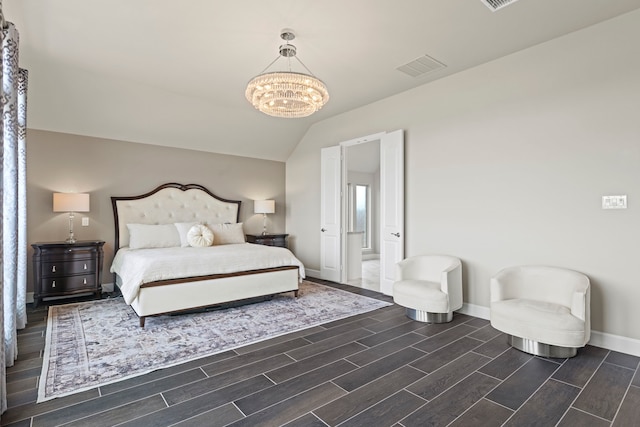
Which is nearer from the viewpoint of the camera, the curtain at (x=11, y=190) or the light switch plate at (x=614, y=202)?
the curtain at (x=11, y=190)

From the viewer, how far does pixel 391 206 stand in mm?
4844

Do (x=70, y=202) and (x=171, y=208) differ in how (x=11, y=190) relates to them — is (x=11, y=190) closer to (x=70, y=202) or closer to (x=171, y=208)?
(x=70, y=202)

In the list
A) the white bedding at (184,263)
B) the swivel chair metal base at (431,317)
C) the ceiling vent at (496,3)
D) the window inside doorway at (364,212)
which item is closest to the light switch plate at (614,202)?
the swivel chair metal base at (431,317)

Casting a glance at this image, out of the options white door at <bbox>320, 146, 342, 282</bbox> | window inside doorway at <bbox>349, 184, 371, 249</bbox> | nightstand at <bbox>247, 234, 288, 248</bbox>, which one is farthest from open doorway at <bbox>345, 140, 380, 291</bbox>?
nightstand at <bbox>247, 234, 288, 248</bbox>

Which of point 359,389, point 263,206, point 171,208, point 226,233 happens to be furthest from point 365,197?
point 359,389

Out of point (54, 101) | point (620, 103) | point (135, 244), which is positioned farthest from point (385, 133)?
point (54, 101)

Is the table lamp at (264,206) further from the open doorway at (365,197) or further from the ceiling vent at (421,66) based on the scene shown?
the ceiling vent at (421,66)

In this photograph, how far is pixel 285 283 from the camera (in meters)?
4.64

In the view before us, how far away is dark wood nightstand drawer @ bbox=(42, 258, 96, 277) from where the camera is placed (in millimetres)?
4266

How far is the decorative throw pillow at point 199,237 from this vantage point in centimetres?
508

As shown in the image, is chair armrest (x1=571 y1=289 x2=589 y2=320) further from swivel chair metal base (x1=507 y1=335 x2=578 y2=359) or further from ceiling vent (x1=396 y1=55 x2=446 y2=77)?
ceiling vent (x1=396 y1=55 x2=446 y2=77)

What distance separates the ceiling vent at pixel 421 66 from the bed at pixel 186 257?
9.49 ft

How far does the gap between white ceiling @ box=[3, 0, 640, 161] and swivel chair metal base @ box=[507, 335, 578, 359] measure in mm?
2890

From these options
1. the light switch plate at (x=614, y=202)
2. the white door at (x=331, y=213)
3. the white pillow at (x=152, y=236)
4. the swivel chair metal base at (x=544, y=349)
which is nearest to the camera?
the swivel chair metal base at (x=544, y=349)
